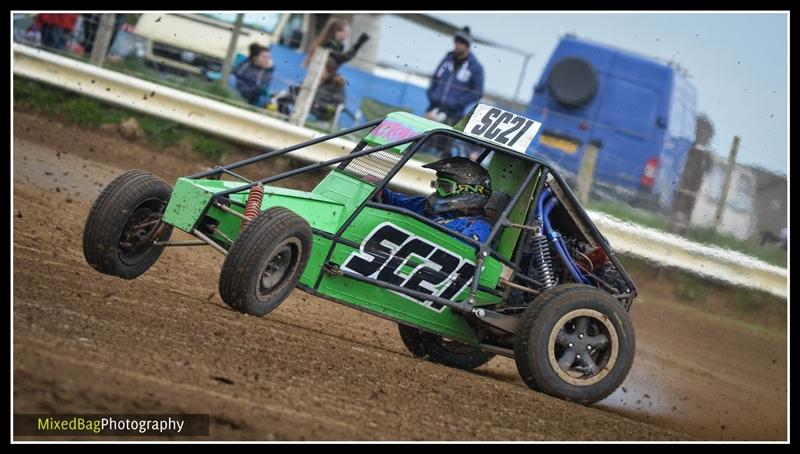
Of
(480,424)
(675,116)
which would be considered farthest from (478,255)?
(675,116)

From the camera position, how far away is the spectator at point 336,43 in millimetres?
12430

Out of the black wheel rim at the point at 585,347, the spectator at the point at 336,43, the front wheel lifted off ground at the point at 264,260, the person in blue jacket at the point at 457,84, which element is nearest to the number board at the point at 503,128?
the black wheel rim at the point at 585,347

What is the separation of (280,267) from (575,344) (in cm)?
168

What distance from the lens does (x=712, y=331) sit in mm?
Answer: 10484

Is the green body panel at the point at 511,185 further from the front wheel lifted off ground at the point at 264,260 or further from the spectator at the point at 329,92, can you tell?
the spectator at the point at 329,92

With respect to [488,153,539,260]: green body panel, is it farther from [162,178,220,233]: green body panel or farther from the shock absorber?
[162,178,220,233]: green body panel

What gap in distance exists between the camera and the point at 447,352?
7.07 m

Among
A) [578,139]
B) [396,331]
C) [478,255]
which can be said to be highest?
[578,139]

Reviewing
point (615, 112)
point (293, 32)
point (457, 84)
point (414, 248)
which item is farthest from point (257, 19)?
point (414, 248)

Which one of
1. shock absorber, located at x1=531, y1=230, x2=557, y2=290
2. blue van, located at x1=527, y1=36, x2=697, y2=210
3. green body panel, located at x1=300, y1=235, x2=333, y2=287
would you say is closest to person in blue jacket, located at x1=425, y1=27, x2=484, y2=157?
blue van, located at x1=527, y1=36, x2=697, y2=210

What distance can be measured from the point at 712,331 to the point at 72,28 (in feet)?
26.3

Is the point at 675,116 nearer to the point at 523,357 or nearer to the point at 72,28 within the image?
the point at 72,28

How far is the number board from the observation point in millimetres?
6355

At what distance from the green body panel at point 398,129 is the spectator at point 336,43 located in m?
5.96
